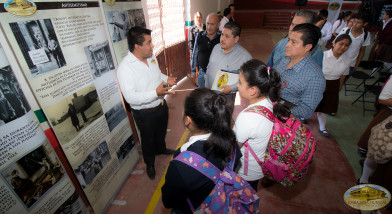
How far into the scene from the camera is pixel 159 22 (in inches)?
173

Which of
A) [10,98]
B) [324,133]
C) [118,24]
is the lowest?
[324,133]

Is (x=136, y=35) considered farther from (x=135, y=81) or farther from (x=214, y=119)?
(x=214, y=119)

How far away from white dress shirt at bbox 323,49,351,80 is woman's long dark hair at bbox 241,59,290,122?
226 centimetres

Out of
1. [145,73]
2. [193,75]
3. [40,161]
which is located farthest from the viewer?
[193,75]

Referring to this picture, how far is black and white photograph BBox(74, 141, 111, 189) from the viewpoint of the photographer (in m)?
1.96

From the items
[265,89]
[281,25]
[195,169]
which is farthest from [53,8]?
[281,25]

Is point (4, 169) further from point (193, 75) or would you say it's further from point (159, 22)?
point (159, 22)

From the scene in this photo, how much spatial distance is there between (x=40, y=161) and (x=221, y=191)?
1480 millimetres

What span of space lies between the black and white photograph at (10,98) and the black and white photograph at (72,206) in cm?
98

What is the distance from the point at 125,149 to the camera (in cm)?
273

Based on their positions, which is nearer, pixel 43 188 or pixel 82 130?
pixel 43 188

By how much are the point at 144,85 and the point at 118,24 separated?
890 millimetres

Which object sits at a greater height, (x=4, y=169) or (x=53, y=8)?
(x=53, y=8)

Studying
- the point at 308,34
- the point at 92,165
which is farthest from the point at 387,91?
the point at 92,165
